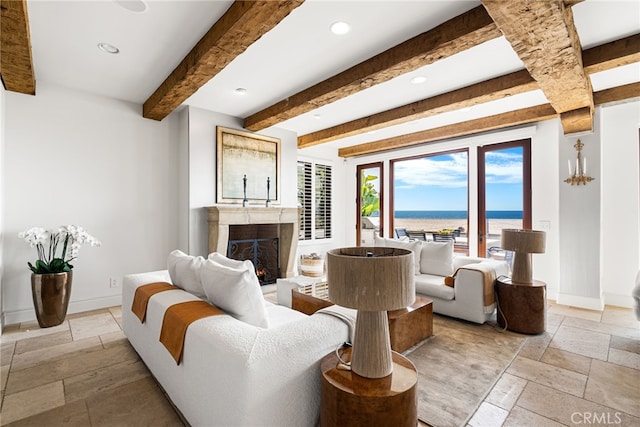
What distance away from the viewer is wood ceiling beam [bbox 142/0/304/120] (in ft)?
6.36

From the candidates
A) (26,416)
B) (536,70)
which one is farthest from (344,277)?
(536,70)

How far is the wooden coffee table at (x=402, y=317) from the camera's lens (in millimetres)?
2596

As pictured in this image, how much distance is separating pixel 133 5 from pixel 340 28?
1482 millimetres

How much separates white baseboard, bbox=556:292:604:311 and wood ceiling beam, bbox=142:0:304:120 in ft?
15.4

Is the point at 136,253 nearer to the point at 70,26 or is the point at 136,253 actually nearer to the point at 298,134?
the point at 70,26

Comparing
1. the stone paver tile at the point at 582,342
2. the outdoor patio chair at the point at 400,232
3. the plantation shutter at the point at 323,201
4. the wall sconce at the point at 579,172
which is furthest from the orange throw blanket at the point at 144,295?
the wall sconce at the point at 579,172

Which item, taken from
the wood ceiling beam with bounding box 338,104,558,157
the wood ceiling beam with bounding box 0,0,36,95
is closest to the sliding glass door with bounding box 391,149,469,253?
the wood ceiling beam with bounding box 338,104,558,157

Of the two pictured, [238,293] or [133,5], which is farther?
[133,5]

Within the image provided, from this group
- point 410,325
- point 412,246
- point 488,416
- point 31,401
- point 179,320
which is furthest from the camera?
point 412,246

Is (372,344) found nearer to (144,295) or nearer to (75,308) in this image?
(144,295)

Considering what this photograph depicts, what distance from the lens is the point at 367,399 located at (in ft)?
4.24

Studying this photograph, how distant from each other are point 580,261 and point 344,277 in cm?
421

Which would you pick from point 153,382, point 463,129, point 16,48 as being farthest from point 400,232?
point 16,48

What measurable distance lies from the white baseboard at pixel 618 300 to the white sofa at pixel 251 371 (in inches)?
171
